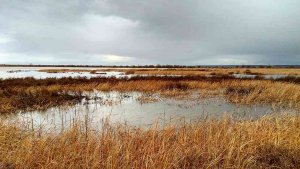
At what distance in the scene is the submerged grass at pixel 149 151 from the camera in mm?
5047

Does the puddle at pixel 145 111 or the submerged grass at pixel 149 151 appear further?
the puddle at pixel 145 111

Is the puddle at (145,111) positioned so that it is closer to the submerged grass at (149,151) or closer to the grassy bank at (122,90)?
the grassy bank at (122,90)

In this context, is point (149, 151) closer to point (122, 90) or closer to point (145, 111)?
point (145, 111)

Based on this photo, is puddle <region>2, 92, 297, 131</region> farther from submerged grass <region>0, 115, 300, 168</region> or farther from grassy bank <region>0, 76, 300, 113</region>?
submerged grass <region>0, 115, 300, 168</region>

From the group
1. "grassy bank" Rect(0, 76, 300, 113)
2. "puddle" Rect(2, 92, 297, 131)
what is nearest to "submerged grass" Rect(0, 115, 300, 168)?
"puddle" Rect(2, 92, 297, 131)

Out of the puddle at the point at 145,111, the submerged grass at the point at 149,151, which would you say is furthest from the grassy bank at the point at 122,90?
the submerged grass at the point at 149,151

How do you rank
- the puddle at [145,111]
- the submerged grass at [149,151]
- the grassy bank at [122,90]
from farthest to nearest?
1. the grassy bank at [122,90]
2. the puddle at [145,111]
3. the submerged grass at [149,151]

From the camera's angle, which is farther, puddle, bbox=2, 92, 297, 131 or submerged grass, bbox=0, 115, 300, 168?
puddle, bbox=2, 92, 297, 131

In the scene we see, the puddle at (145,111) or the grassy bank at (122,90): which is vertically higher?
the grassy bank at (122,90)

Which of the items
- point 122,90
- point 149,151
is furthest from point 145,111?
point 122,90

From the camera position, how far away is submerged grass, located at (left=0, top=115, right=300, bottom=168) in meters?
5.05

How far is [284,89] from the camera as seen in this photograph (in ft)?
59.7

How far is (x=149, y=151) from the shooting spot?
5.51 metres

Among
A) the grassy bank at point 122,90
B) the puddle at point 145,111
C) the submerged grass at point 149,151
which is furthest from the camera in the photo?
the grassy bank at point 122,90
